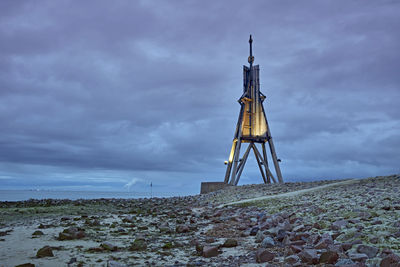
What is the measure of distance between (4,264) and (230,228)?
201 inches

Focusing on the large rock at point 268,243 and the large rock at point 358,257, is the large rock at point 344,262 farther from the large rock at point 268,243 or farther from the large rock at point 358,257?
the large rock at point 268,243

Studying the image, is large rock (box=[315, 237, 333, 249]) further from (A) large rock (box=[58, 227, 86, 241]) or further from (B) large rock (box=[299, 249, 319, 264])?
(A) large rock (box=[58, 227, 86, 241])

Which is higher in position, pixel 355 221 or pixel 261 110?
pixel 261 110

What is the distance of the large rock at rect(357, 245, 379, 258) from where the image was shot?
3885 mm

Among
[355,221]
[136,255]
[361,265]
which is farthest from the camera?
[355,221]

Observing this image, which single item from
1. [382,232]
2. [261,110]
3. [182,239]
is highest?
[261,110]

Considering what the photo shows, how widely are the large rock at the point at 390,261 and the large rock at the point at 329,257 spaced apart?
1.89ft

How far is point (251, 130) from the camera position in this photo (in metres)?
29.6

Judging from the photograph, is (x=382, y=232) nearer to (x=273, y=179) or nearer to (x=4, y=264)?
(x=4, y=264)

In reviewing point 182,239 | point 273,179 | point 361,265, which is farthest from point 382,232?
point 273,179

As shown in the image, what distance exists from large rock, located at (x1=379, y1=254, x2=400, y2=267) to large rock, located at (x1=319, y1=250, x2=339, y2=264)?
1.89ft

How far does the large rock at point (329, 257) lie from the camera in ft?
12.7

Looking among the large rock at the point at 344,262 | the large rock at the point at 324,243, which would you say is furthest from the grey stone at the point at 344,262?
the large rock at the point at 324,243

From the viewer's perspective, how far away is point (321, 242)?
15.2ft
